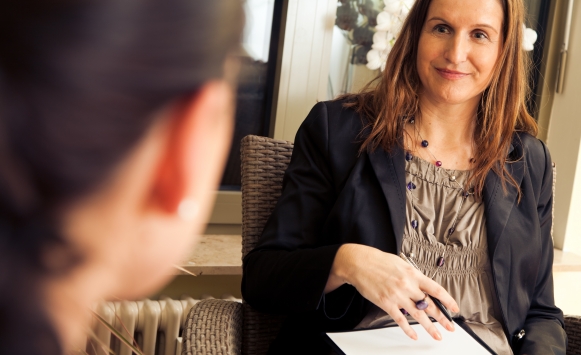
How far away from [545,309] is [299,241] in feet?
1.95

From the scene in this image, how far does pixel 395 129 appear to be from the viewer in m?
1.34

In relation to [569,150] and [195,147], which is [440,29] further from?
[195,147]

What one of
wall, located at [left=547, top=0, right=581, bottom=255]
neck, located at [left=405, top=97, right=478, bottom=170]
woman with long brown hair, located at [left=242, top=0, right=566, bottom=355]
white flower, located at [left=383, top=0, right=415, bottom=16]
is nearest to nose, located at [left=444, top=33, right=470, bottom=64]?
woman with long brown hair, located at [left=242, top=0, right=566, bottom=355]

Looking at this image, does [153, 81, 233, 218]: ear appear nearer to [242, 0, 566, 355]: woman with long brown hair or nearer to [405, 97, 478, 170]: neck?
[242, 0, 566, 355]: woman with long brown hair

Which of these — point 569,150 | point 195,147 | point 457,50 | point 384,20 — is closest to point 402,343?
point 457,50

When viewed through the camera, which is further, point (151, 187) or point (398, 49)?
point (398, 49)

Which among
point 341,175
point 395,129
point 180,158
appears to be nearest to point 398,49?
point 395,129

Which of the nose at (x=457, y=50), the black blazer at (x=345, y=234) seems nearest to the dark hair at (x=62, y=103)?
the black blazer at (x=345, y=234)

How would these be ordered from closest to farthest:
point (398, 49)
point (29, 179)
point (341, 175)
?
1. point (29, 179)
2. point (341, 175)
3. point (398, 49)

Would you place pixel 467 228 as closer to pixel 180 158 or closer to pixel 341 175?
pixel 341 175

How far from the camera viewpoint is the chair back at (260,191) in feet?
4.39

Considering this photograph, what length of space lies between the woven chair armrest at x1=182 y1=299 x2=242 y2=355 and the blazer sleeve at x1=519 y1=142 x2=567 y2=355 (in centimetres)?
59

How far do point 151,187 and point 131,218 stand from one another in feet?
0.05

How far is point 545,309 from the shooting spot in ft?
4.57
